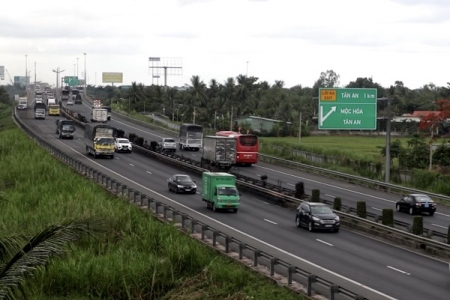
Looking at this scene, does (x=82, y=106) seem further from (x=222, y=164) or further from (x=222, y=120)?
(x=222, y=164)

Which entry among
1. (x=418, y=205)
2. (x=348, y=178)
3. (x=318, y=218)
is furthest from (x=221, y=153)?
(x=318, y=218)

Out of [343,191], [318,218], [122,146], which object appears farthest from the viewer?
[122,146]

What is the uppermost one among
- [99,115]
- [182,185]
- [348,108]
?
[348,108]

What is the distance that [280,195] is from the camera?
5088 cm

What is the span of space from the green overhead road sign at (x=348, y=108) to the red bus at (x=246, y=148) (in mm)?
17902

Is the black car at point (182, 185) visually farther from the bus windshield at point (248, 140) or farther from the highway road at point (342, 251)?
the bus windshield at point (248, 140)

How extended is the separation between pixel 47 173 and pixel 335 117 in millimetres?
21195

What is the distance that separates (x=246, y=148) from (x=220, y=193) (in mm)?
28131

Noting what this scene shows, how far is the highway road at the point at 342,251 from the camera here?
27.1 meters

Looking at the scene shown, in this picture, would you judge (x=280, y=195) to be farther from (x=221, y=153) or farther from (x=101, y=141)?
(x=101, y=141)

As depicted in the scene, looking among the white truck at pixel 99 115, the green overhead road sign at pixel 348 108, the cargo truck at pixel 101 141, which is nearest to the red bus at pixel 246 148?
the cargo truck at pixel 101 141

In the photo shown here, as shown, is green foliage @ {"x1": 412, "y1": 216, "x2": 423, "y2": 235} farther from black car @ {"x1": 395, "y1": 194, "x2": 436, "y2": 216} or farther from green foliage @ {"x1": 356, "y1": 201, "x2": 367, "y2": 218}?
black car @ {"x1": 395, "y1": 194, "x2": 436, "y2": 216}

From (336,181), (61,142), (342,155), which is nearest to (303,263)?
(336,181)

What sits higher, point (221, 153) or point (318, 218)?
point (221, 153)
